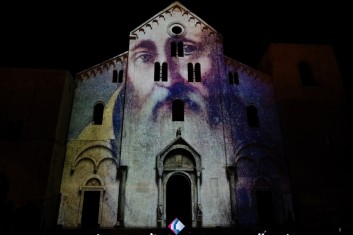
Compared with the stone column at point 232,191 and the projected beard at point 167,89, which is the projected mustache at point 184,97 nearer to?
the projected beard at point 167,89

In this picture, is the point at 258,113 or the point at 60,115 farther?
the point at 258,113

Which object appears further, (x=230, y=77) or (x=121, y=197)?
(x=230, y=77)

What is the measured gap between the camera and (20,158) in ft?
54.8

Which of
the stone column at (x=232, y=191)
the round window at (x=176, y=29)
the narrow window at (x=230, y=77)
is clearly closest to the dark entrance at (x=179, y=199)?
the stone column at (x=232, y=191)

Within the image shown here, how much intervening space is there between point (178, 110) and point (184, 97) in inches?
39.3

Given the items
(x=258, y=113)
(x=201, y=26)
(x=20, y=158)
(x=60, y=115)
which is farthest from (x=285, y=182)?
(x=20, y=158)

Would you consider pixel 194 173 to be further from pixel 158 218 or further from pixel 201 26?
pixel 201 26

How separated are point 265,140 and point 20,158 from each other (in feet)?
50.1

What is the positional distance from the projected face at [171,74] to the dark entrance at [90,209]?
595 centimetres

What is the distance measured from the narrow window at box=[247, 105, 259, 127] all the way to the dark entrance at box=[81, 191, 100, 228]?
1129 centimetres

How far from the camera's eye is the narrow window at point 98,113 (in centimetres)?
1997

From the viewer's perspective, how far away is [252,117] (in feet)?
68.6

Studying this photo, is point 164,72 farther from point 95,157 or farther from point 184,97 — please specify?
point 95,157

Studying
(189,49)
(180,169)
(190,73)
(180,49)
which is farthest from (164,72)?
(180,169)
